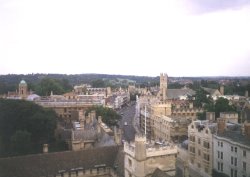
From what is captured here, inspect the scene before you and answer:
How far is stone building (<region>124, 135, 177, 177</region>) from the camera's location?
28516 mm

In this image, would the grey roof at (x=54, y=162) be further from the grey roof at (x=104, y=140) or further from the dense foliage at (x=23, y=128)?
the dense foliage at (x=23, y=128)

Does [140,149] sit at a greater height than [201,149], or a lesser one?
greater

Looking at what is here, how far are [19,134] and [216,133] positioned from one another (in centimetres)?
2593

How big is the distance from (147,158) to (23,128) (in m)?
33.3

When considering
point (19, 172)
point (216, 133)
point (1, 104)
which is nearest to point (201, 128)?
point (216, 133)

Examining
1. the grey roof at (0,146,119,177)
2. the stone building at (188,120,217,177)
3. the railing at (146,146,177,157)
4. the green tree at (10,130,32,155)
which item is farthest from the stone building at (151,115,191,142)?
the railing at (146,146,177,157)

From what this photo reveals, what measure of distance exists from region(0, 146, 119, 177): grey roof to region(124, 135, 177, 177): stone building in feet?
21.2

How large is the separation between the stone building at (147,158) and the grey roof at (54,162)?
646 cm

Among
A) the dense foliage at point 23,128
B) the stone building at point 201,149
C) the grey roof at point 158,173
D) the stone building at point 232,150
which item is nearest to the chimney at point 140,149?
the grey roof at point 158,173

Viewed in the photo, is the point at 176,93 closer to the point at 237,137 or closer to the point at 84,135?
the point at 84,135

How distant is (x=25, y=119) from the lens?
192 ft

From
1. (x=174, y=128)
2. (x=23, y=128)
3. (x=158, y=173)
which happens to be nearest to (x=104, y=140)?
(x=158, y=173)

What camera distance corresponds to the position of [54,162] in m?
34.9

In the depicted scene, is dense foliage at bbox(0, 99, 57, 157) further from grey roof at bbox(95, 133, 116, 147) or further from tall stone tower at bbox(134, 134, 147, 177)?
tall stone tower at bbox(134, 134, 147, 177)
